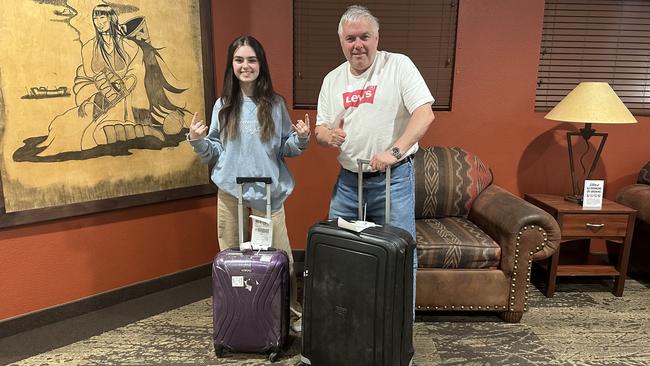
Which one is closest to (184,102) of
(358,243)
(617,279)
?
(358,243)

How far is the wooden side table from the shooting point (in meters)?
2.68

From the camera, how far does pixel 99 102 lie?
247 cm

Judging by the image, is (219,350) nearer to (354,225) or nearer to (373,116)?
(354,225)

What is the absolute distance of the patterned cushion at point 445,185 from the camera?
9.32ft

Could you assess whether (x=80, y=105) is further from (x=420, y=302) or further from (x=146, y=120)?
(x=420, y=302)

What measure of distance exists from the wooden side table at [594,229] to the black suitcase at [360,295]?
1337 millimetres

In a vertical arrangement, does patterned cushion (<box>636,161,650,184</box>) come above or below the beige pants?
above

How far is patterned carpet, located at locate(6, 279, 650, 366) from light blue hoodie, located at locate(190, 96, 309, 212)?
0.77 m

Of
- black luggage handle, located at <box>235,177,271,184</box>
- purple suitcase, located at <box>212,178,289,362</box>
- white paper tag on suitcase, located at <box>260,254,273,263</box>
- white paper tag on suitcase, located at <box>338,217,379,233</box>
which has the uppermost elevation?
black luggage handle, located at <box>235,177,271,184</box>

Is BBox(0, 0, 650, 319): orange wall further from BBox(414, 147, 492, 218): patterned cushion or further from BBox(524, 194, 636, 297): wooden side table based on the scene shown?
BBox(524, 194, 636, 297): wooden side table

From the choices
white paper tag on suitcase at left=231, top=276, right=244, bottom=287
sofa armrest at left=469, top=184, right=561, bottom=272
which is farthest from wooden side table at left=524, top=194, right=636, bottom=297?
white paper tag on suitcase at left=231, top=276, right=244, bottom=287

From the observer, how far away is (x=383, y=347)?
179 cm

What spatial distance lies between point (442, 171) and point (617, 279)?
124 cm

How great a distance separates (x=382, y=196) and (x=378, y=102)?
1.35 feet
